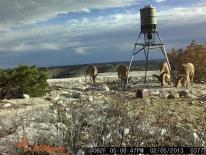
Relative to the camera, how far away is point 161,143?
9883mm

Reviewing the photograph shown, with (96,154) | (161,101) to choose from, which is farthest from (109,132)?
(161,101)

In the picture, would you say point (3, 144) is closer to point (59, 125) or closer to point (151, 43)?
Answer: point (59, 125)

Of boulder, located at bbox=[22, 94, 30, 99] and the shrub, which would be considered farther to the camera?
the shrub

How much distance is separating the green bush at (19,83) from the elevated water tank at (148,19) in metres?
7.23

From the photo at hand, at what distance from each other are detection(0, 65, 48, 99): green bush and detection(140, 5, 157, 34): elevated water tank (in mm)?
7232

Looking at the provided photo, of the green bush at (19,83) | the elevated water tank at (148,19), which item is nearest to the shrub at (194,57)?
the elevated water tank at (148,19)

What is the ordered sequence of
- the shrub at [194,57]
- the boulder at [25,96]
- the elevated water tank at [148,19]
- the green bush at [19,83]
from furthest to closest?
the shrub at [194,57] < the elevated water tank at [148,19] < the green bush at [19,83] < the boulder at [25,96]

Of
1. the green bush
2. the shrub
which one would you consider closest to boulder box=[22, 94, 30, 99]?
the green bush

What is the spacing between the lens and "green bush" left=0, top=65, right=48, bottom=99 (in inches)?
824

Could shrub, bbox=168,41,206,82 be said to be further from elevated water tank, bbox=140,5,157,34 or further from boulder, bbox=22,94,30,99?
boulder, bbox=22,94,30,99

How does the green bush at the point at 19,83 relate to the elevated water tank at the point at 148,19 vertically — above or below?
below

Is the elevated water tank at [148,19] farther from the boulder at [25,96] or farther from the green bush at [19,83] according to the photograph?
the boulder at [25,96]

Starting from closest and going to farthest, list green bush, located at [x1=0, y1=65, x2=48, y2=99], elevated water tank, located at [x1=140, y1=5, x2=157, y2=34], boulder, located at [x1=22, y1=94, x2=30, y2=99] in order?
boulder, located at [x1=22, y1=94, x2=30, y2=99], green bush, located at [x1=0, y1=65, x2=48, y2=99], elevated water tank, located at [x1=140, y1=5, x2=157, y2=34]

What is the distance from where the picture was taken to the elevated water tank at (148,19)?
85.9 feet
